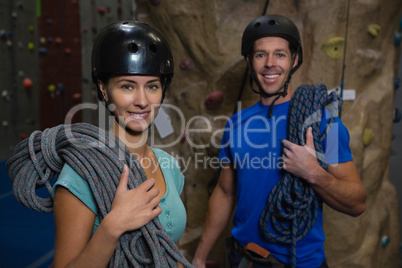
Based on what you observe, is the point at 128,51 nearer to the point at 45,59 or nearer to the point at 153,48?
the point at 153,48

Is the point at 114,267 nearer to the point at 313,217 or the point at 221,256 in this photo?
the point at 313,217

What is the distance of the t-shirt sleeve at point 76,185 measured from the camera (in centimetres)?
91

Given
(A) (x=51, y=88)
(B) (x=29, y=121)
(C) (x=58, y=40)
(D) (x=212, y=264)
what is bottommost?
(D) (x=212, y=264)

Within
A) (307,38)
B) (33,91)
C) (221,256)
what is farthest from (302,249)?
(33,91)

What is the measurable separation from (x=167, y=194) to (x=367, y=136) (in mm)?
2143

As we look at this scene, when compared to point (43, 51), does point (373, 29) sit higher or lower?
lower

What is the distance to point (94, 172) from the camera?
3.08 feet

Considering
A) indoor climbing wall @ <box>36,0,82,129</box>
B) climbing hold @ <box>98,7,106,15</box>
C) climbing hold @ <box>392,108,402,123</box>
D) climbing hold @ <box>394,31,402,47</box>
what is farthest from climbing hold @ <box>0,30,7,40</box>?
climbing hold @ <box>392,108,402,123</box>

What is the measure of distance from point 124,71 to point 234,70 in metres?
1.81

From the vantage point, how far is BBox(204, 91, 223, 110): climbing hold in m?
2.82

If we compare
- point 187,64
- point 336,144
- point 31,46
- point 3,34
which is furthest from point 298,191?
point 31,46

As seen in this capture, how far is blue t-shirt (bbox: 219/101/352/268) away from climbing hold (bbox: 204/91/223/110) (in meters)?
1.09

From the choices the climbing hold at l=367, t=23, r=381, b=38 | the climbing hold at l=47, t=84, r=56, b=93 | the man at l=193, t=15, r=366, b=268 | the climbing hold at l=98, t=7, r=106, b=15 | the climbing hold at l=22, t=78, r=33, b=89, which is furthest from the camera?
the climbing hold at l=98, t=7, r=106, b=15

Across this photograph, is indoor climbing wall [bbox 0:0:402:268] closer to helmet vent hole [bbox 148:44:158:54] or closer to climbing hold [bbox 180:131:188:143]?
climbing hold [bbox 180:131:188:143]
